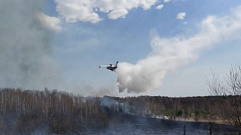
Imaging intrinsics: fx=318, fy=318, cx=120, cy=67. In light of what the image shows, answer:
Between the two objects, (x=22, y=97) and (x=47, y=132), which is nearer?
(x=47, y=132)

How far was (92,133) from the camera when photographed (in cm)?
2686

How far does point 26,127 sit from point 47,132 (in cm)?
160

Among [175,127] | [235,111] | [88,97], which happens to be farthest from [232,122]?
[88,97]

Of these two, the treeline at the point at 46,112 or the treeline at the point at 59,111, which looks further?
the treeline at the point at 59,111

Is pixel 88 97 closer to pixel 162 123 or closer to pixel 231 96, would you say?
pixel 162 123

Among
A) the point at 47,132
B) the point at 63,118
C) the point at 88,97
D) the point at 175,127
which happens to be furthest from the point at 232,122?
the point at 88,97

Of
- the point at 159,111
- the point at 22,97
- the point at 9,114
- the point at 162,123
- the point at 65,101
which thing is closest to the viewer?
the point at 9,114

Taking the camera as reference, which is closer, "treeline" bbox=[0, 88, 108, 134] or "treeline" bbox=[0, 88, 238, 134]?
"treeline" bbox=[0, 88, 108, 134]

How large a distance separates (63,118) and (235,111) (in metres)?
18.8

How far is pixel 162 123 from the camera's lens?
3288cm

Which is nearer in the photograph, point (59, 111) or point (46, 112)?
point (46, 112)

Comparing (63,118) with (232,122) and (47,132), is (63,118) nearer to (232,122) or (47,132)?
(47,132)

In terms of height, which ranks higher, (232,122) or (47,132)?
(232,122)

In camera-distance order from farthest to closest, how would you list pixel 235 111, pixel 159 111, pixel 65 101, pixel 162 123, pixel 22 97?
pixel 159 111 → pixel 162 123 → pixel 65 101 → pixel 22 97 → pixel 235 111
